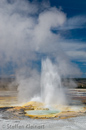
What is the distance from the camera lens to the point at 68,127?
873 cm

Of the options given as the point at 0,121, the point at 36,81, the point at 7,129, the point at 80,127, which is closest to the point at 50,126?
the point at 80,127

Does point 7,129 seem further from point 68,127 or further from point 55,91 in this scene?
point 55,91

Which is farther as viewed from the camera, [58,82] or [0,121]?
[58,82]

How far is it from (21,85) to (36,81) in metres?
3.98

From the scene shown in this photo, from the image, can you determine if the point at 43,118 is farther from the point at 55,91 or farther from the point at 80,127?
the point at 55,91

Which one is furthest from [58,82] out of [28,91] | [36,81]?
[36,81]

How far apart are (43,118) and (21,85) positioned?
1402 cm

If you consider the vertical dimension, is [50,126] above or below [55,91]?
below

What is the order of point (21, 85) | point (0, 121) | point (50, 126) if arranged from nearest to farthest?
point (50, 126) → point (0, 121) → point (21, 85)

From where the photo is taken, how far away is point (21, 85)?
79.0 ft

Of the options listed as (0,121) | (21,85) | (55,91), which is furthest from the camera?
(21,85)

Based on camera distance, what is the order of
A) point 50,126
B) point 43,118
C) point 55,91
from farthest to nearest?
point 55,91
point 43,118
point 50,126

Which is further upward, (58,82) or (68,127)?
(58,82)

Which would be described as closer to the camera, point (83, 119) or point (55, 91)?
point (83, 119)
